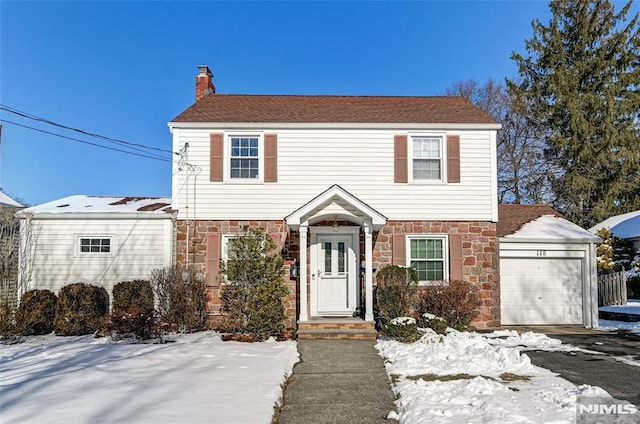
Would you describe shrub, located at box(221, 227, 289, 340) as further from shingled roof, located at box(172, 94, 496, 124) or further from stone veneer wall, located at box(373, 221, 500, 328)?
shingled roof, located at box(172, 94, 496, 124)

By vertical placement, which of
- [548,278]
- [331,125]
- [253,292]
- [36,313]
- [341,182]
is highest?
[331,125]

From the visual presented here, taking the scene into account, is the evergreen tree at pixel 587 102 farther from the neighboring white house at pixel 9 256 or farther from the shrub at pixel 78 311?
the neighboring white house at pixel 9 256

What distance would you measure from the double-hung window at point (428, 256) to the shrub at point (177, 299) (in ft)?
17.4

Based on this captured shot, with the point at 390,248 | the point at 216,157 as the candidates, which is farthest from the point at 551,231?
the point at 216,157

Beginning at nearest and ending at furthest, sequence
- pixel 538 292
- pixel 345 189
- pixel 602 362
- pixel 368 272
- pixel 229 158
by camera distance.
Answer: pixel 602 362 < pixel 368 272 < pixel 345 189 < pixel 229 158 < pixel 538 292

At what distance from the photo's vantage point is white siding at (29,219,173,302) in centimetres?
1173

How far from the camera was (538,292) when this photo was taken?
12.8 meters

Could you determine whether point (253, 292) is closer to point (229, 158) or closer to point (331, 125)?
point (229, 158)

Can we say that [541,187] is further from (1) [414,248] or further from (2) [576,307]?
(1) [414,248]

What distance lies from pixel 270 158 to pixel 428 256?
4.65m

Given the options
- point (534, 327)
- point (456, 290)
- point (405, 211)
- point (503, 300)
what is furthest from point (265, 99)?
point (534, 327)

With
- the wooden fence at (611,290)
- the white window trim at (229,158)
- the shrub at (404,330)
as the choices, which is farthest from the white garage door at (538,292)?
the white window trim at (229,158)

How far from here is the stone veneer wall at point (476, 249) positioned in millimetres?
12016

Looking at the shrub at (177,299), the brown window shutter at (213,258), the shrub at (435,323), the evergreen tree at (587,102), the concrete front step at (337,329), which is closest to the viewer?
the concrete front step at (337,329)
